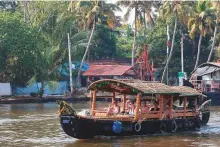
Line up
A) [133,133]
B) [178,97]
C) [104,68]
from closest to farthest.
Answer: [133,133], [178,97], [104,68]

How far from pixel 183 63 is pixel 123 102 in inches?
1234

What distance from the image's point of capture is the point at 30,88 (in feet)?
150

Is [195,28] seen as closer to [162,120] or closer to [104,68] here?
[104,68]

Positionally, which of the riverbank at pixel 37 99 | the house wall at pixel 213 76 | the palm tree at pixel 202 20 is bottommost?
the riverbank at pixel 37 99

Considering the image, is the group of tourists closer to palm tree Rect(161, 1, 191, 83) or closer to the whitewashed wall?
the whitewashed wall

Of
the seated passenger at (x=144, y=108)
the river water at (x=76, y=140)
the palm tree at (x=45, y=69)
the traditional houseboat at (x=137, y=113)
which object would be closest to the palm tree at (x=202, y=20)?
the palm tree at (x=45, y=69)

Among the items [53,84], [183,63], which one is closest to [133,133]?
[53,84]

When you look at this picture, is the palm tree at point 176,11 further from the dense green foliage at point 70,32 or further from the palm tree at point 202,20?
the palm tree at point 202,20

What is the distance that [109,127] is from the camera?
1789cm

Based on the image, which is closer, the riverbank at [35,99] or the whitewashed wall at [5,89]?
the riverbank at [35,99]

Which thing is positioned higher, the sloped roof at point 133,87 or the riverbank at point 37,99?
the sloped roof at point 133,87

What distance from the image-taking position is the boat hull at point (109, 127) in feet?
57.0

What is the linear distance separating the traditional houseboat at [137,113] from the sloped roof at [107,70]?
2576cm

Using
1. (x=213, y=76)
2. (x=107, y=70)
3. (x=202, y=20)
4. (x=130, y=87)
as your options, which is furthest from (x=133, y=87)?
(x=202, y=20)
